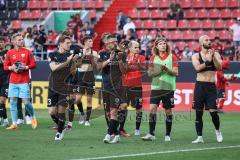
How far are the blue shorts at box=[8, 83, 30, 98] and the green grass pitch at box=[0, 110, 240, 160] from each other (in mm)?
825

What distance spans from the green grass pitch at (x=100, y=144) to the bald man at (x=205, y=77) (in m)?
0.70

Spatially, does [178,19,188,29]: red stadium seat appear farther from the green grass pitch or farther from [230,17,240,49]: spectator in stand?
the green grass pitch

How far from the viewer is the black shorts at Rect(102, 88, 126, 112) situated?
583 inches

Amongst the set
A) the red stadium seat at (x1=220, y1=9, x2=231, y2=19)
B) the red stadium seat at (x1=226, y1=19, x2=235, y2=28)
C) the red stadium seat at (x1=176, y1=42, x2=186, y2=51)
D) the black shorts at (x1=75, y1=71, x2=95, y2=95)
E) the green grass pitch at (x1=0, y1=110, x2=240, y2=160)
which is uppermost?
the red stadium seat at (x1=220, y1=9, x2=231, y2=19)

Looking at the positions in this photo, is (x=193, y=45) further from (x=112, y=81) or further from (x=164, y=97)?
(x=112, y=81)

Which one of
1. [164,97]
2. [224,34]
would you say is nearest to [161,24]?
[224,34]

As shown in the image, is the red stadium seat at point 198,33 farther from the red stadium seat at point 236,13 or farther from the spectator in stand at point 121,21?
the spectator in stand at point 121,21

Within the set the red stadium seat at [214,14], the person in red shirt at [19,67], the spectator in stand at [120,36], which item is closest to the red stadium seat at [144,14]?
the red stadium seat at [214,14]

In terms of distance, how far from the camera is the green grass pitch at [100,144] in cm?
1309

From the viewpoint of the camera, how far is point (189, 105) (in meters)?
24.7

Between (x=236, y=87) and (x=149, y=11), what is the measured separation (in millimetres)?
10348

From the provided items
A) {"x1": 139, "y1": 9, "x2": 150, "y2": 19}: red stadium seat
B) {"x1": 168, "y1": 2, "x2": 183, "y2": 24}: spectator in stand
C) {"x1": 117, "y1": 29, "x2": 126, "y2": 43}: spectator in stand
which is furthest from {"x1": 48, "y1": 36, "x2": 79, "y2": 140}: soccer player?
{"x1": 139, "y1": 9, "x2": 150, "y2": 19}: red stadium seat

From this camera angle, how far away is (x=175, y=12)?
3284 centimetres

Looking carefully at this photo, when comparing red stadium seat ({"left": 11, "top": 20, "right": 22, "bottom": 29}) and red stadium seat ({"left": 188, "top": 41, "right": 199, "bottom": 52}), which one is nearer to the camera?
red stadium seat ({"left": 188, "top": 41, "right": 199, "bottom": 52})
